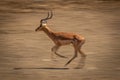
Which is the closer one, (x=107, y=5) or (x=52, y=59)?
(x=52, y=59)

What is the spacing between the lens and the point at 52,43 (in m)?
11.8

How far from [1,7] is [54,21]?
7.34 feet

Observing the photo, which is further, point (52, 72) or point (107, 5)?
point (107, 5)

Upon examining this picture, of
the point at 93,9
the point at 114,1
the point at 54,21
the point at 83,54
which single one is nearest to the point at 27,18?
the point at 54,21

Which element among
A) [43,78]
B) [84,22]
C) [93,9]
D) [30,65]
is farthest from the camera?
[93,9]

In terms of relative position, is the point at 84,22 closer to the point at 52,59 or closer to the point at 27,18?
the point at 27,18

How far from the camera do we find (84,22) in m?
13.6

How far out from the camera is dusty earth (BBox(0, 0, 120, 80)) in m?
9.87

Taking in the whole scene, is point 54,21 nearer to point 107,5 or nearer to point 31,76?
point 107,5

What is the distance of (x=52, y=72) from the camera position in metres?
9.82

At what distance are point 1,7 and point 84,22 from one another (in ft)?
9.38

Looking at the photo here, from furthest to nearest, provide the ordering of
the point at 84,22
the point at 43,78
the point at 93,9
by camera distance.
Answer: the point at 93,9 → the point at 84,22 → the point at 43,78

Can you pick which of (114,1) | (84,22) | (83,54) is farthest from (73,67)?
(114,1)

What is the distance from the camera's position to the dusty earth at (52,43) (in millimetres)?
9867
